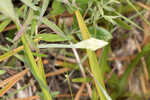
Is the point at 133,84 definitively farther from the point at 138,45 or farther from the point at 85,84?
the point at 85,84

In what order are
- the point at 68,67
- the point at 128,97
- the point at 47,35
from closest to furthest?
the point at 47,35
the point at 68,67
the point at 128,97

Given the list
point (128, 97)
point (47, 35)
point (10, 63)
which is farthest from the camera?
point (128, 97)

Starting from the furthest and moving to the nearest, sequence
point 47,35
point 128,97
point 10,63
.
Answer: point 128,97 → point 10,63 → point 47,35

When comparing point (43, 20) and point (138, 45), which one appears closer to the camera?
point (43, 20)

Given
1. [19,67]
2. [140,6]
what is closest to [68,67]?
[19,67]

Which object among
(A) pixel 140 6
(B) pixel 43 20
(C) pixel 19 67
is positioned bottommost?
(C) pixel 19 67

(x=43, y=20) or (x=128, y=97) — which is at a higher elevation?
(x=43, y=20)

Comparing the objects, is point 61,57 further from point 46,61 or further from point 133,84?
point 133,84

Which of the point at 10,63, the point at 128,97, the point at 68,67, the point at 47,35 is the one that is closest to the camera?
the point at 47,35

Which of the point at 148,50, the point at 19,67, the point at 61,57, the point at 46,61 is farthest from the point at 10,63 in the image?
the point at 148,50
